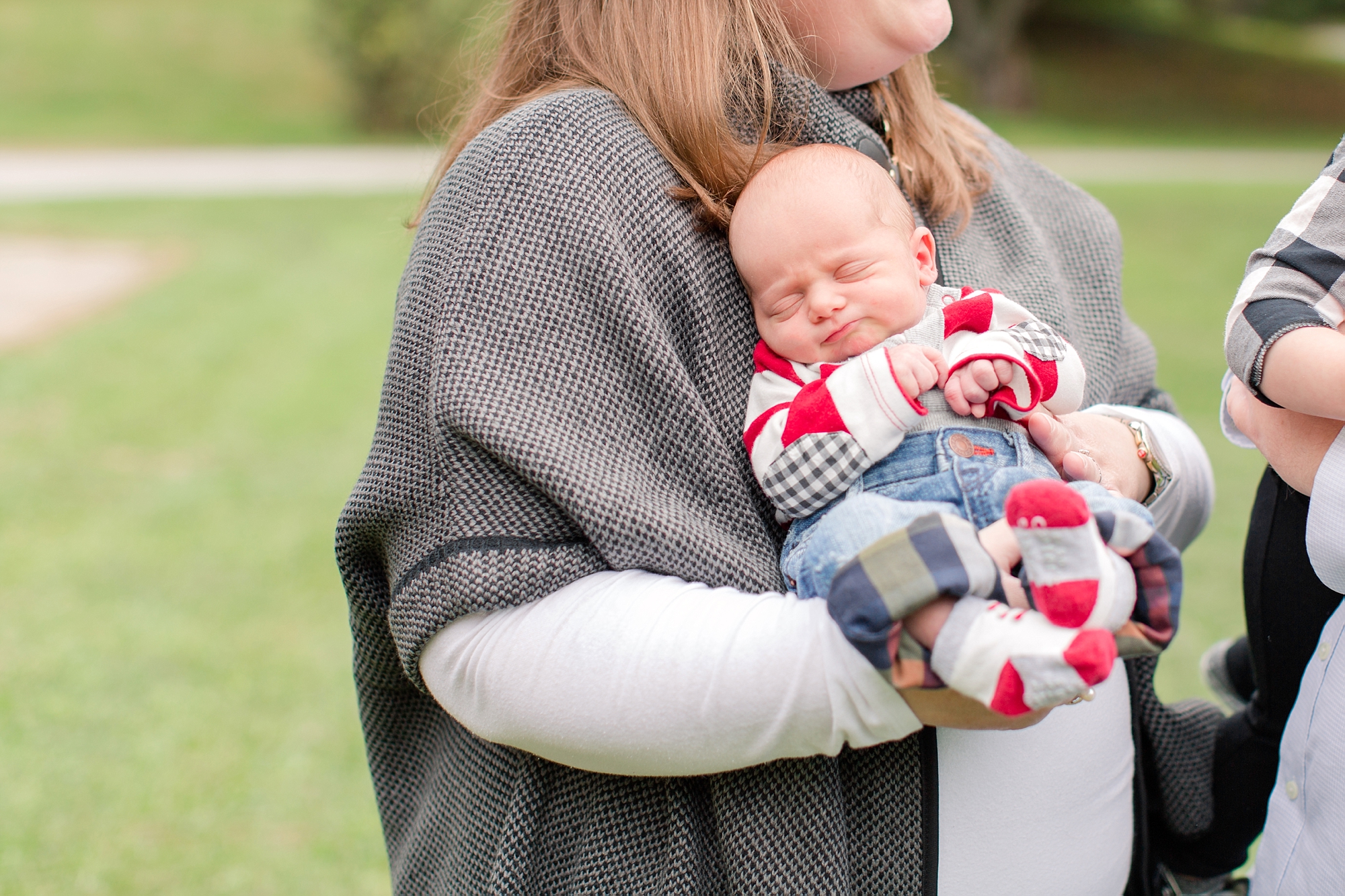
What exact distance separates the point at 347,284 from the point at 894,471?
22.9 ft

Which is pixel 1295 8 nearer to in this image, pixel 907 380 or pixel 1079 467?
pixel 1079 467

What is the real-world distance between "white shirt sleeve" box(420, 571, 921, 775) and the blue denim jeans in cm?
6

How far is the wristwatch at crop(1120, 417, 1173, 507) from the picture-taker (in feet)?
4.61

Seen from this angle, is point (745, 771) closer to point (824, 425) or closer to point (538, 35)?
point (824, 425)

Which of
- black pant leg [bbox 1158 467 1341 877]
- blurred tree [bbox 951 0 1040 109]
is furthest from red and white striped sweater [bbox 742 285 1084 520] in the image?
blurred tree [bbox 951 0 1040 109]

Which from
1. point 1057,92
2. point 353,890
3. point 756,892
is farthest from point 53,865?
point 1057,92

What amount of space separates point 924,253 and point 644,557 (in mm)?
619

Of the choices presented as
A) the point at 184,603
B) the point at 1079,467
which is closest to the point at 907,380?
the point at 1079,467

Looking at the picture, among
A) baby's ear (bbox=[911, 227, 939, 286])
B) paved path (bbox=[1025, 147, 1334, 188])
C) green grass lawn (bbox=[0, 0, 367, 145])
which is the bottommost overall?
green grass lawn (bbox=[0, 0, 367, 145])

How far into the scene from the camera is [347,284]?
7590mm

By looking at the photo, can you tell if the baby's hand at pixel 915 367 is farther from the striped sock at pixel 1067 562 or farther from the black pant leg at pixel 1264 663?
the black pant leg at pixel 1264 663

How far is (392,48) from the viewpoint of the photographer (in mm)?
14000

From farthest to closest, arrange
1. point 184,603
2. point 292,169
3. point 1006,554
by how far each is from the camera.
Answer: point 292,169 → point 184,603 → point 1006,554

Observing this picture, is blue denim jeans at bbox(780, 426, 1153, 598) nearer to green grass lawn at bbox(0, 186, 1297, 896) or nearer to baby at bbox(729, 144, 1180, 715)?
baby at bbox(729, 144, 1180, 715)
